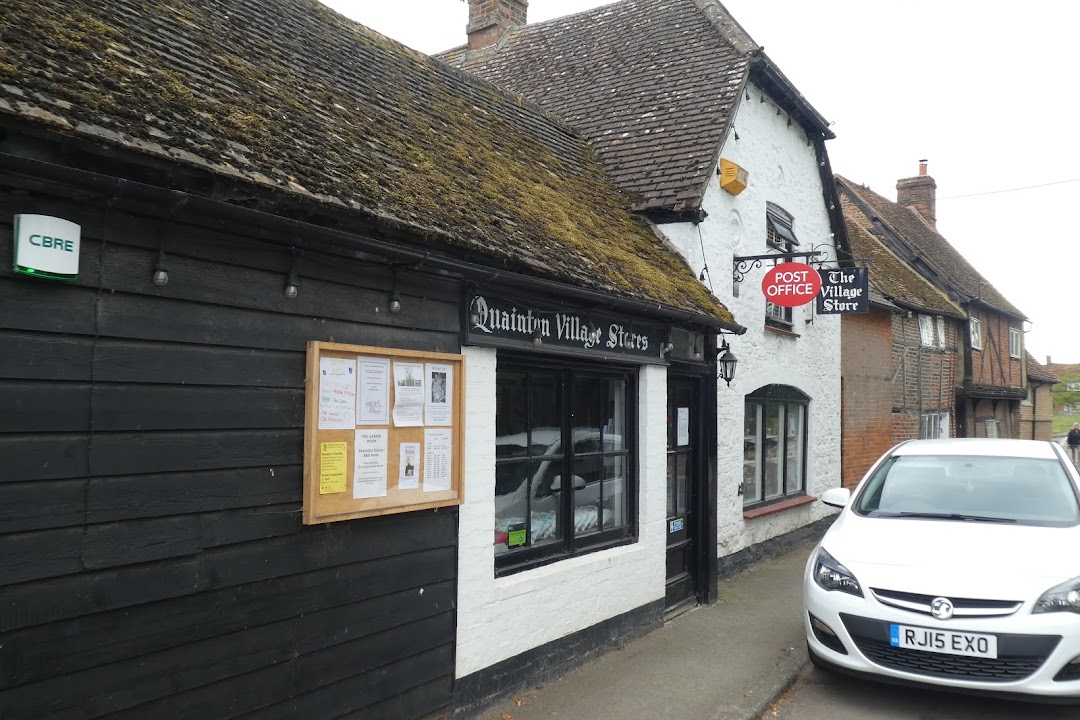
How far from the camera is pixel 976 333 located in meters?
23.8

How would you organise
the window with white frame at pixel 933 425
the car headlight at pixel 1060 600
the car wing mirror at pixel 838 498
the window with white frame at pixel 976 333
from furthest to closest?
the window with white frame at pixel 976 333 < the window with white frame at pixel 933 425 < the car wing mirror at pixel 838 498 < the car headlight at pixel 1060 600

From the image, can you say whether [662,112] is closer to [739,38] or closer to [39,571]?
[739,38]

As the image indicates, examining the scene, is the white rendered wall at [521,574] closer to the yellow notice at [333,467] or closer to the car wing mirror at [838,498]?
the yellow notice at [333,467]

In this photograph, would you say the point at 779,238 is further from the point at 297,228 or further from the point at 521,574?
the point at 297,228

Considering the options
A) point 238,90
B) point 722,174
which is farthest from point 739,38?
point 238,90

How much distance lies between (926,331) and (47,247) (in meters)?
20.0

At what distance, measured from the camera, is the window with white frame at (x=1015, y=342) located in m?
27.6

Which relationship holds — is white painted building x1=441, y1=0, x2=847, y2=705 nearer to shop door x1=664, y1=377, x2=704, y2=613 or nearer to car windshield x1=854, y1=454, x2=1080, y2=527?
shop door x1=664, y1=377, x2=704, y2=613

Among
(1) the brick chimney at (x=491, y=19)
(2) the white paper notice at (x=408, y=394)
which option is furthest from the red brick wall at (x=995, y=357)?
(2) the white paper notice at (x=408, y=394)

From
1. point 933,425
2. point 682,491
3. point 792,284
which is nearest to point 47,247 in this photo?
point 682,491

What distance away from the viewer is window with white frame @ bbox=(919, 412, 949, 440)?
19.2m

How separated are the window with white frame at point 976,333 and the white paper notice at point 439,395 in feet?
71.5

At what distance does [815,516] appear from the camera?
41.0 ft

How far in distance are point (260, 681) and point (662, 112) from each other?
836cm
